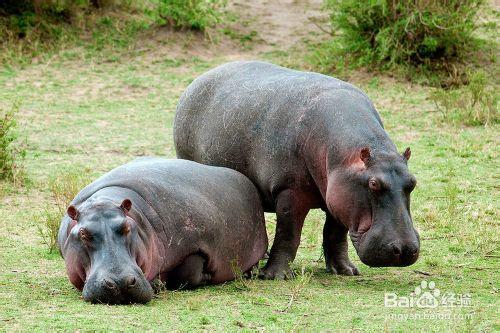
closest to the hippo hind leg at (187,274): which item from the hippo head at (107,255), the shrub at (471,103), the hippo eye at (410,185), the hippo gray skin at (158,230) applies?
the hippo gray skin at (158,230)

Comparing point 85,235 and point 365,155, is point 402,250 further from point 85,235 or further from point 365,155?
point 85,235

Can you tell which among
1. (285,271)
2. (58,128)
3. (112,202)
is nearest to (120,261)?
(112,202)

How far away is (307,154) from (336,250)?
797 millimetres

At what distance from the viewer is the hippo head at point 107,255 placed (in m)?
5.69

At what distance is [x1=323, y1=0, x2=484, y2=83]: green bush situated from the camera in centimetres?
1377

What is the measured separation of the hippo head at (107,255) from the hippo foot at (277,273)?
1300 millimetres

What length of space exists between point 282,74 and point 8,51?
25.6ft

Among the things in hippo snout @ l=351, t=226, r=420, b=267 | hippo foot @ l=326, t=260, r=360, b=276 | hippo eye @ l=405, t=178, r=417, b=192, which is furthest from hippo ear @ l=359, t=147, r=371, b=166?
hippo foot @ l=326, t=260, r=360, b=276

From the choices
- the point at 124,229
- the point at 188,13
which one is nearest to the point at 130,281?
the point at 124,229

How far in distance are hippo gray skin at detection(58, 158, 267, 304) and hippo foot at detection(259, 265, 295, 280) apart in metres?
0.13

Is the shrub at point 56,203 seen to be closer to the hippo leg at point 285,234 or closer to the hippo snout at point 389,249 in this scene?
the hippo leg at point 285,234

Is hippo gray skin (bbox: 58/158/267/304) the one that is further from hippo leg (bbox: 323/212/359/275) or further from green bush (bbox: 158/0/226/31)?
green bush (bbox: 158/0/226/31)

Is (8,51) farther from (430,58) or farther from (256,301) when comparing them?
(256,301)

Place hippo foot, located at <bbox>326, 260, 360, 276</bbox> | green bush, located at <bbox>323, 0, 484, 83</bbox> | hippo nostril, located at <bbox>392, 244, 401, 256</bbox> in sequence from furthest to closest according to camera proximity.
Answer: green bush, located at <bbox>323, 0, 484, 83</bbox>
hippo foot, located at <bbox>326, 260, 360, 276</bbox>
hippo nostril, located at <bbox>392, 244, 401, 256</bbox>
